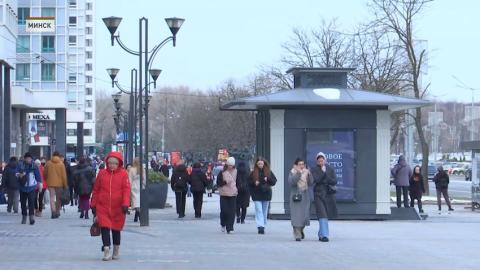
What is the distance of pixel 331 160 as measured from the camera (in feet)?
90.0

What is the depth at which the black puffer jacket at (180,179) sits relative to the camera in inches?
1136

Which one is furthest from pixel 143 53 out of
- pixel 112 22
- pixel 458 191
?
pixel 458 191

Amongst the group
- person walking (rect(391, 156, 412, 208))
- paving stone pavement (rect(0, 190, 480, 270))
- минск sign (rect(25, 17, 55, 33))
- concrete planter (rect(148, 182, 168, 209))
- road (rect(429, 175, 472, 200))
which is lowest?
road (rect(429, 175, 472, 200))

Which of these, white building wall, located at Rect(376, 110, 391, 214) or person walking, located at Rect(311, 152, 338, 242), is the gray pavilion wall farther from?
person walking, located at Rect(311, 152, 338, 242)

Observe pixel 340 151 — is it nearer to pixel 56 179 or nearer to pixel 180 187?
pixel 180 187

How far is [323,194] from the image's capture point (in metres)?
20.4

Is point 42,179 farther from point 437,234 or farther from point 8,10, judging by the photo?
point 8,10

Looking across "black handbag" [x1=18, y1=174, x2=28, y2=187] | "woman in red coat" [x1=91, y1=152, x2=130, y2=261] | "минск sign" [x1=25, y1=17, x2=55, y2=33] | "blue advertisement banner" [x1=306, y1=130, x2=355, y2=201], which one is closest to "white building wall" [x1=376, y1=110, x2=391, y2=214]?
"blue advertisement banner" [x1=306, y1=130, x2=355, y2=201]

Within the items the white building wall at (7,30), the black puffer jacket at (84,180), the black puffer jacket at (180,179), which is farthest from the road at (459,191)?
the black puffer jacket at (84,180)

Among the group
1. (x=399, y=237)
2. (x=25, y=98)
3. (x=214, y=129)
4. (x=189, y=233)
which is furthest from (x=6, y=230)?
(x=214, y=129)

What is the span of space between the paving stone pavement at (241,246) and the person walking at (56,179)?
63cm

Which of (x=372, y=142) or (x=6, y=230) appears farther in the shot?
(x=372, y=142)

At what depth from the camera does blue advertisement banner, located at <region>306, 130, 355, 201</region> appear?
27.5 m

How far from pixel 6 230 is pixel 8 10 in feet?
91.3
